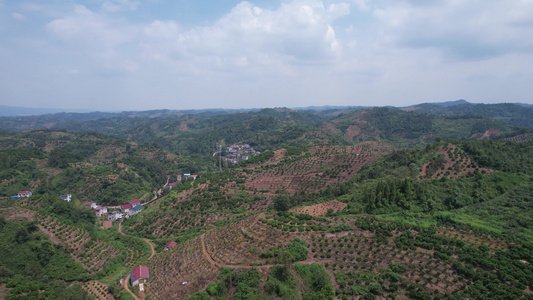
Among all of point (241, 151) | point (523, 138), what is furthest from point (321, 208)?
point (523, 138)

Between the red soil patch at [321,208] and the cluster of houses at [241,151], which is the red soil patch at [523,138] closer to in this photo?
the red soil patch at [321,208]

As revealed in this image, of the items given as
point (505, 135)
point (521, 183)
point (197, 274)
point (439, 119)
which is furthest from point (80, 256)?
point (439, 119)

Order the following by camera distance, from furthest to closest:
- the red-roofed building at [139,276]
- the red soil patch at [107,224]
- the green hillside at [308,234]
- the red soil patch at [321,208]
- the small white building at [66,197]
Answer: the small white building at [66,197] → the red soil patch at [107,224] → the red soil patch at [321,208] → the red-roofed building at [139,276] → the green hillside at [308,234]

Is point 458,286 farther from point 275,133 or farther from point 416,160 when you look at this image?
point 275,133

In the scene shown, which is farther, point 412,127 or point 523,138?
point 412,127

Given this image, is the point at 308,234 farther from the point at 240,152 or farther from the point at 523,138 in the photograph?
the point at 523,138

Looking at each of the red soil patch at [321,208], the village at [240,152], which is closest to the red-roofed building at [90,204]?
the red soil patch at [321,208]

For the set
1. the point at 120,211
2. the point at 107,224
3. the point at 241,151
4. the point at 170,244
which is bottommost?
the point at 107,224

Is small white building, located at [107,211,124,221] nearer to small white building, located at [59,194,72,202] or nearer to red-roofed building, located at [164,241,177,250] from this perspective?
small white building, located at [59,194,72,202]
